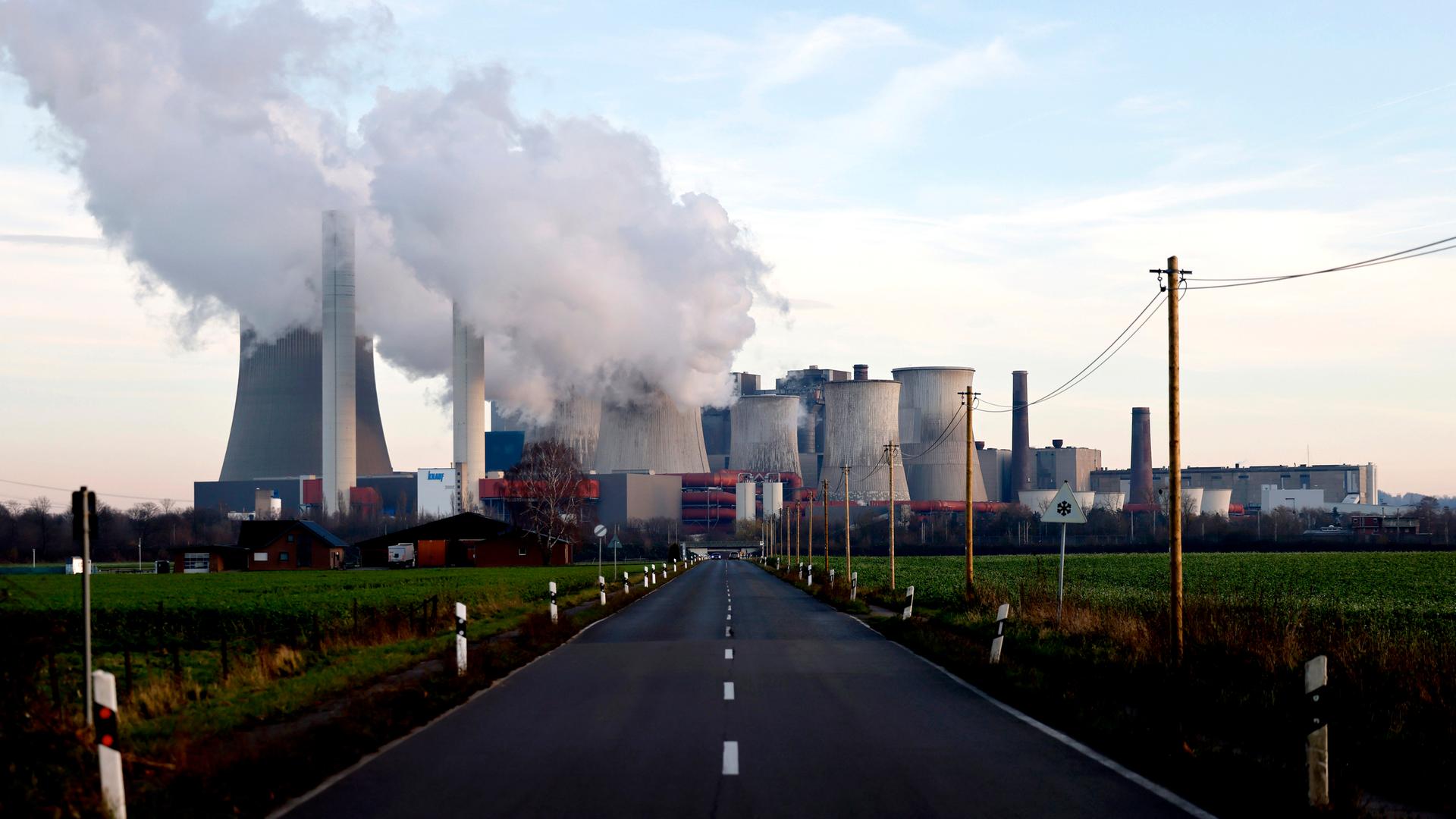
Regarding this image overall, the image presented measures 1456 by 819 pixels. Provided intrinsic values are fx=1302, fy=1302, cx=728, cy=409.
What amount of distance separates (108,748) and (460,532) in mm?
86014

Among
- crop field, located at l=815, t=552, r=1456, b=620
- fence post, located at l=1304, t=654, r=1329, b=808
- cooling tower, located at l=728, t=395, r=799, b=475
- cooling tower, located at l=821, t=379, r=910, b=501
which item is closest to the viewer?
fence post, located at l=1304, t=654, r=1329, b=808

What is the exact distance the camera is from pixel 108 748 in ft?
27.5

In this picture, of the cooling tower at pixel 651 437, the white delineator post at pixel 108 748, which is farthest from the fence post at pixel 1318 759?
the cooling tower at pixel 651 437

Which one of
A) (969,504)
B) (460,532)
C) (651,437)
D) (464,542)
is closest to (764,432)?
(651,437)

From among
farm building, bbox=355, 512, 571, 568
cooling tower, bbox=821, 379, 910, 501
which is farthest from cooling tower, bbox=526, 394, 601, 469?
farm building, bbox=355, 512, 571, 568

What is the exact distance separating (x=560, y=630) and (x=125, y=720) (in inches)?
483

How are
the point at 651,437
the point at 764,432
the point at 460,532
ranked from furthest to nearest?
the point at 764,432
the point at 651,437
the point at 460,532

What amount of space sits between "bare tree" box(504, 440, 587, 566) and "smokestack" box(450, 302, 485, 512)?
607 cm

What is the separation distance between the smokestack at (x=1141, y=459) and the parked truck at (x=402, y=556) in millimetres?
94039

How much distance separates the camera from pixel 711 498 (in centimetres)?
14825

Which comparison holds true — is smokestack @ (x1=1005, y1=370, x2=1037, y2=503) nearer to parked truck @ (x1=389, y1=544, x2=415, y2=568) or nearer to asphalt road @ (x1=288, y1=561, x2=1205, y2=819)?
parked truck @ (x1=389, y1=544, x2=415, y2=568)

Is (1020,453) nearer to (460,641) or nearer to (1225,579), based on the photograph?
(1225,579)

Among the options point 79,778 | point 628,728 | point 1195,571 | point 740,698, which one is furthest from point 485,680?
point 1195,571

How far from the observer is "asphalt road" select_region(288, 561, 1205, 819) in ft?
29.0
